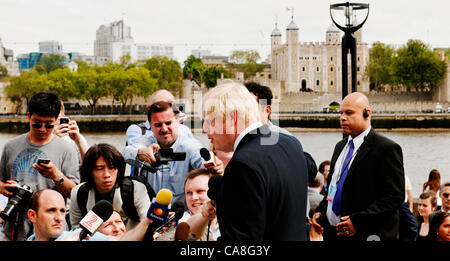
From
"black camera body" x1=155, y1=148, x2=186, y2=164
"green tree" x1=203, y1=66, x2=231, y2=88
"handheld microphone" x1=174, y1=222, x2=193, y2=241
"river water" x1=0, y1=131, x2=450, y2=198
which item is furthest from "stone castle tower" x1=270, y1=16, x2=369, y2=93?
"handheld microphone" x1=174, y1=222, x2=193, y2=241

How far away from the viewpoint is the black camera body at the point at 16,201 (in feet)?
9.73

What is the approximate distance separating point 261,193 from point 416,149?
26.6m

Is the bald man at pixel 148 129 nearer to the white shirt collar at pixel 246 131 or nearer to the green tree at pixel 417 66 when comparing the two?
the white shirt collar at pixel 246 131

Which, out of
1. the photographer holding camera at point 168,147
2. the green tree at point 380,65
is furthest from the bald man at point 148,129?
the green tree at point 380,65

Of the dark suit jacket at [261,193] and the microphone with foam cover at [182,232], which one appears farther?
the microphone with foam cover at [182,232]

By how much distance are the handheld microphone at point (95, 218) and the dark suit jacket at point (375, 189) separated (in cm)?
128

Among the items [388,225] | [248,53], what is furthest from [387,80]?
[388,225]

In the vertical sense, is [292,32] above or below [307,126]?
above

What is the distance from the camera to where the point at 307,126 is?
1582 inches

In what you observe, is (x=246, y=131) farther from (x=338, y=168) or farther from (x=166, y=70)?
(x=166, y=70)

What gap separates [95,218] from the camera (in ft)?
6.98

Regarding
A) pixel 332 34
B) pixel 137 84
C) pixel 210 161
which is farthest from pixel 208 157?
pixel 332 34
